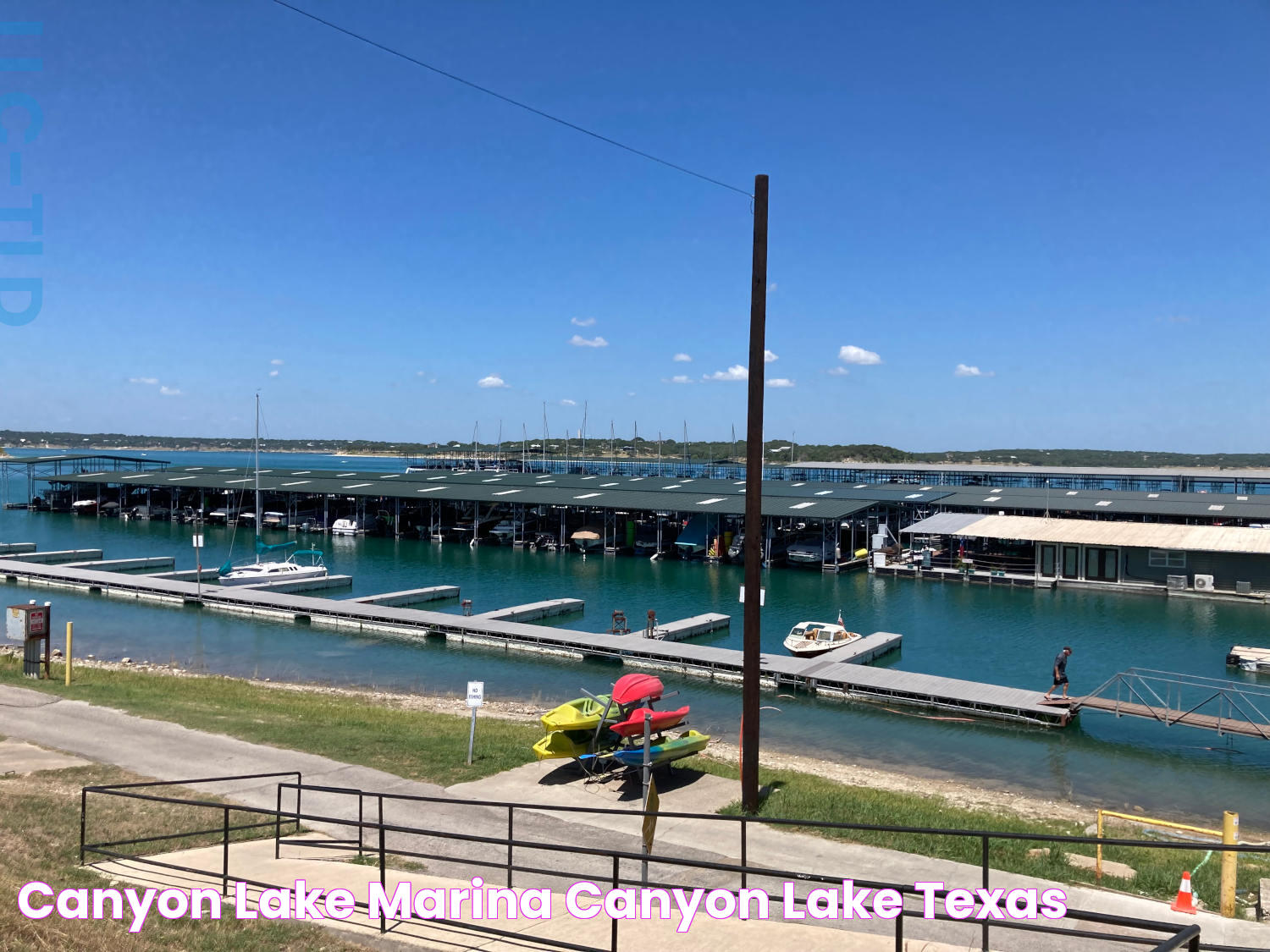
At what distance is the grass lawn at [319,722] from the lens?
1755 cm

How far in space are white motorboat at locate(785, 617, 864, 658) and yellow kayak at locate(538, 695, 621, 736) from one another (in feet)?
62.0

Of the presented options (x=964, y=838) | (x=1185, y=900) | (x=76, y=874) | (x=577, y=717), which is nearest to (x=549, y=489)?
(x=577, y=717)

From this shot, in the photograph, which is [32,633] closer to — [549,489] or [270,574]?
[270,574]

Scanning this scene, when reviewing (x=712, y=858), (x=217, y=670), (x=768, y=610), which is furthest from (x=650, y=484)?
(x=712, y=858)

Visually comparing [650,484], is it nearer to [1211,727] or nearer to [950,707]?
[950,707]

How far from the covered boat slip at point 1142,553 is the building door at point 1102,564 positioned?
45 mm

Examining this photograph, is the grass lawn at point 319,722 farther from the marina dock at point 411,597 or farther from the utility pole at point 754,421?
the marina dock at point 411,597

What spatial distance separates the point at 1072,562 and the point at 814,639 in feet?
87.7

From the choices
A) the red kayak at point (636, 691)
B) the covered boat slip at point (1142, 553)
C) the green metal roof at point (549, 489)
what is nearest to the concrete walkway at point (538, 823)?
the red kayak at point (636, 691)

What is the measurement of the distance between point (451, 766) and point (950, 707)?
17575 mm

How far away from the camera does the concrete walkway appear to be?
10695 mm

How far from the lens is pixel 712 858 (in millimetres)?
12281

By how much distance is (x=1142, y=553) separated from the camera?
52375 mm

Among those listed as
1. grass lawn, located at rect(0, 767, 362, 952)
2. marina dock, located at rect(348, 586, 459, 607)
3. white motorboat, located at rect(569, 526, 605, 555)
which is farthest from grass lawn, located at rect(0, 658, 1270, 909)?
white motorboat, located at rect(569, 526, 605, 555)
